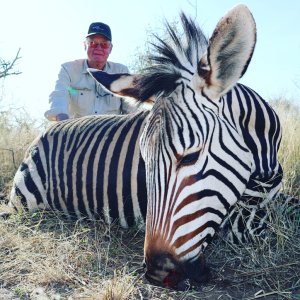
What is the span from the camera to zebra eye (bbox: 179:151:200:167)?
1.96 m

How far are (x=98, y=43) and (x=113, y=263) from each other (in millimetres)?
3457

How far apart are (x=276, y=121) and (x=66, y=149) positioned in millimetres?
1527

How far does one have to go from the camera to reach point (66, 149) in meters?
3.33

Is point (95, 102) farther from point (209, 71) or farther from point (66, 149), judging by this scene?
point (209, 71)

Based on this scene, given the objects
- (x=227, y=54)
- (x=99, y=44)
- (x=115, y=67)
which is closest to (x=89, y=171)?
(x=227, y=54)

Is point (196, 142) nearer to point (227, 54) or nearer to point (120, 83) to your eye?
point (227, 54)

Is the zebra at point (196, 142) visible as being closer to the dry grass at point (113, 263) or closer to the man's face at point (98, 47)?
the dry grass at point (113, 263)

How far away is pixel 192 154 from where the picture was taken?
6.50 feet

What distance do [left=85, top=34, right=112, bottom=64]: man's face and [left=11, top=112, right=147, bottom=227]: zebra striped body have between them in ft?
6.60

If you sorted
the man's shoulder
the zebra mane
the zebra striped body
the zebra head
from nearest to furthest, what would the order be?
the zebra head, the zebra mane, the zebra striped body, the man's shoulder

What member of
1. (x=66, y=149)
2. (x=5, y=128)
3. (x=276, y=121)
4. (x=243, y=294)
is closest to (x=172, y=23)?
(x=276, y=121)

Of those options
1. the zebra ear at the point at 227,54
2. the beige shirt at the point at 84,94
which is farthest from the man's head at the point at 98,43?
the zebra ear at the point at 227,54

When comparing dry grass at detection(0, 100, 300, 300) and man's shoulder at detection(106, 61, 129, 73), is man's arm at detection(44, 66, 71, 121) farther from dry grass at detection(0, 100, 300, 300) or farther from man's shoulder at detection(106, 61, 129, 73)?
dry grass at detection(0, 100, 300, 300)

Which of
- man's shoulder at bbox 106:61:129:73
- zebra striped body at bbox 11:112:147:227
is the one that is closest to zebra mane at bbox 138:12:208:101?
zebra striped body at bbox 11:112:147:227
